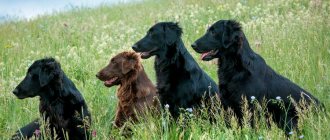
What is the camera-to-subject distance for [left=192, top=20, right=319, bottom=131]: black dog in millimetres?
6641

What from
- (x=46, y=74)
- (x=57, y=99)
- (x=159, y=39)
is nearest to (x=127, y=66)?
(x=159, y=39)

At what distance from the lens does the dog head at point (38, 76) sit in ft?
21.8

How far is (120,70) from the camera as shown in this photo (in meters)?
7.66

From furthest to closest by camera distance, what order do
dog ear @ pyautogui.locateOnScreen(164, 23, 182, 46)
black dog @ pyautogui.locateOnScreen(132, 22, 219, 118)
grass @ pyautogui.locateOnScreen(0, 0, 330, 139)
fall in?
dog ear @ pyautogui.locateOnScreen(164, 23, 182, 46)
black dog @ pyautogui.locateOnScreen(132, 22, 219, 118)
grass @ pyautogui.locateOnScreen(0, 0, 330, 139)

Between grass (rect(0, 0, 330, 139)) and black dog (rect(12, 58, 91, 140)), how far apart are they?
241 mm

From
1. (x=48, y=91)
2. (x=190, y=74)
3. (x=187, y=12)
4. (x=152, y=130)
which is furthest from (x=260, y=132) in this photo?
(x=187, y=12)

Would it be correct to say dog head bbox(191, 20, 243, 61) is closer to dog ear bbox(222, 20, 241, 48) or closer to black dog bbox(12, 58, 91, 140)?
dog ear bbox(222, 20, 241, 48)

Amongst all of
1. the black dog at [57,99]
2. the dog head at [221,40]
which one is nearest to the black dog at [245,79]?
the dog head at [221,40]

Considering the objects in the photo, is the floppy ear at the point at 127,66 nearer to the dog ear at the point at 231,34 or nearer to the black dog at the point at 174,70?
the black dog at the point at 174,70

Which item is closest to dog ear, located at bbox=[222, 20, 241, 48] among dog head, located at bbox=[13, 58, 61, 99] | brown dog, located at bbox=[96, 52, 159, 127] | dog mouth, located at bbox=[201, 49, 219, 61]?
dog mouth, located at bbox=[201, 49, 219, 61]

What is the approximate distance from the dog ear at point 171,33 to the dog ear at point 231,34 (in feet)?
2.26

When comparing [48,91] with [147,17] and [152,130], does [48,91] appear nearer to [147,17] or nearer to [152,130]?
[152,130]

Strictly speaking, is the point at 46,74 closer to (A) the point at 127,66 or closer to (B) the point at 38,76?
(B) the point at 38,76

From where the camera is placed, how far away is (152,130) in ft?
A: 19.0
